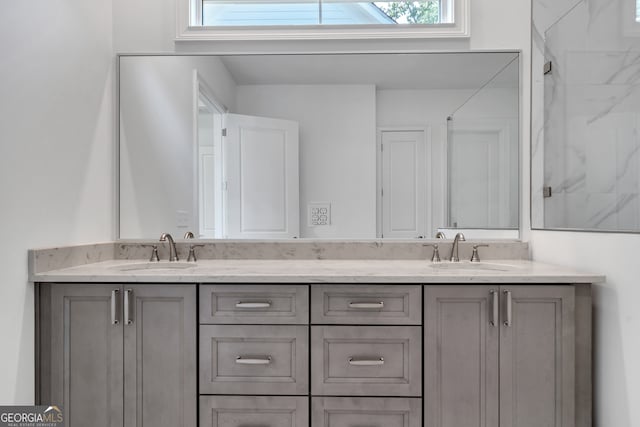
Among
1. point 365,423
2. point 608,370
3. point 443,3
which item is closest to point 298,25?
point 443,3

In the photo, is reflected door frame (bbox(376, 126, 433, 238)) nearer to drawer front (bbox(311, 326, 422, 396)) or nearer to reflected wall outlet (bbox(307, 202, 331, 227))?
reflected wall outlet (bbox(307, 202, 331, 227))

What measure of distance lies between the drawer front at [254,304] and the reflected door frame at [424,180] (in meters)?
0.72

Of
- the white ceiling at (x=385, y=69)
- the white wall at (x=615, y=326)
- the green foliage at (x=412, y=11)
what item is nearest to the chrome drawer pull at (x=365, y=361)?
the white wall at (x=615, y=326)

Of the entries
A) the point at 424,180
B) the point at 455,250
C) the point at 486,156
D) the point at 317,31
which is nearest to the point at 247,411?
the point at 455,250

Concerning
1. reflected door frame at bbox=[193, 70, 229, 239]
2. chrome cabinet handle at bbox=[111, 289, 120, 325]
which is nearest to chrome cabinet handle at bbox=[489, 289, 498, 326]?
reflected door frame at bbox=[193, 70, 229, 239]

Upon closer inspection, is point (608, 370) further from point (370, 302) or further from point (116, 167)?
point (116, 167)

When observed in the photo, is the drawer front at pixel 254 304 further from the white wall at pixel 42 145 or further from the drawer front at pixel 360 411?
the white wall at pixel 42 145

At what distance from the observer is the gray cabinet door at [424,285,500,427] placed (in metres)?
1.48

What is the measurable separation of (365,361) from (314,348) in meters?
0.20

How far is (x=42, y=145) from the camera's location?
155 centimetres

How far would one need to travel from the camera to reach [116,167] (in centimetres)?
209

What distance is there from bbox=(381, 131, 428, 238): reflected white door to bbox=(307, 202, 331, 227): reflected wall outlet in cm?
29

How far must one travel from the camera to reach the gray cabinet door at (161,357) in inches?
59.3

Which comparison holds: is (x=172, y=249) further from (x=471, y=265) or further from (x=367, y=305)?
(x=471, y=265)
